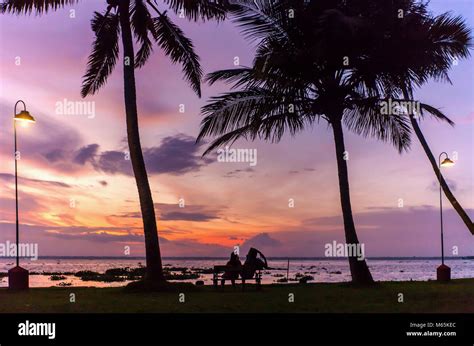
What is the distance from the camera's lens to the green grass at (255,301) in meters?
13.2

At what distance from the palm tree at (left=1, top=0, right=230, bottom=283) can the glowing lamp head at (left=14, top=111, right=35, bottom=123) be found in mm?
2870

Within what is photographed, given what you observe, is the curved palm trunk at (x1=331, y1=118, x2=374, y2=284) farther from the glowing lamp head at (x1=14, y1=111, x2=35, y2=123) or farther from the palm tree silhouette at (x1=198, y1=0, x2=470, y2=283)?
the glowing lamp head at (x1=14, y1=111, x2=35, y2=123)

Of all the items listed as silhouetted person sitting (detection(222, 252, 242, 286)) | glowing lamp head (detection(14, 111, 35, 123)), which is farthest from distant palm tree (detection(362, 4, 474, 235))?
glowing lamp head (detection(14, 111, 35, 123))

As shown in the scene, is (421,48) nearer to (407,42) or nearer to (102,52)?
(407,42)

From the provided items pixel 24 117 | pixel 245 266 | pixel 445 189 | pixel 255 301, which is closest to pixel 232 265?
pixel 245 266

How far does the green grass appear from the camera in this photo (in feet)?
43.3

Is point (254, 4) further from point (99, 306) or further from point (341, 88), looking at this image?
point (99, 306)

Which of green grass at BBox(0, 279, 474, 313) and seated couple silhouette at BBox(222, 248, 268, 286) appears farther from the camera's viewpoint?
seated couple silhouette at BBox(222, 248, 268, 286)

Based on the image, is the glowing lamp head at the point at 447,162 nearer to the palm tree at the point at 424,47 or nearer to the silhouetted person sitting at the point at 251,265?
the palm tree at the point at 424,47

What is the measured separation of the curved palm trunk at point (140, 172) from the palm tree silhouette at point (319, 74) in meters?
2.42

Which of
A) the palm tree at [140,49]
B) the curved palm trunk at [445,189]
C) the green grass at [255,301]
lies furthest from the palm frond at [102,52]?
the curved palm trunk at [445,189]

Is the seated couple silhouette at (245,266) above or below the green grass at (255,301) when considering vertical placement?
above

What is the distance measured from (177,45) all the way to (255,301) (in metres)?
9.93

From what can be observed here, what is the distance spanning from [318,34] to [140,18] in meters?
6.20
